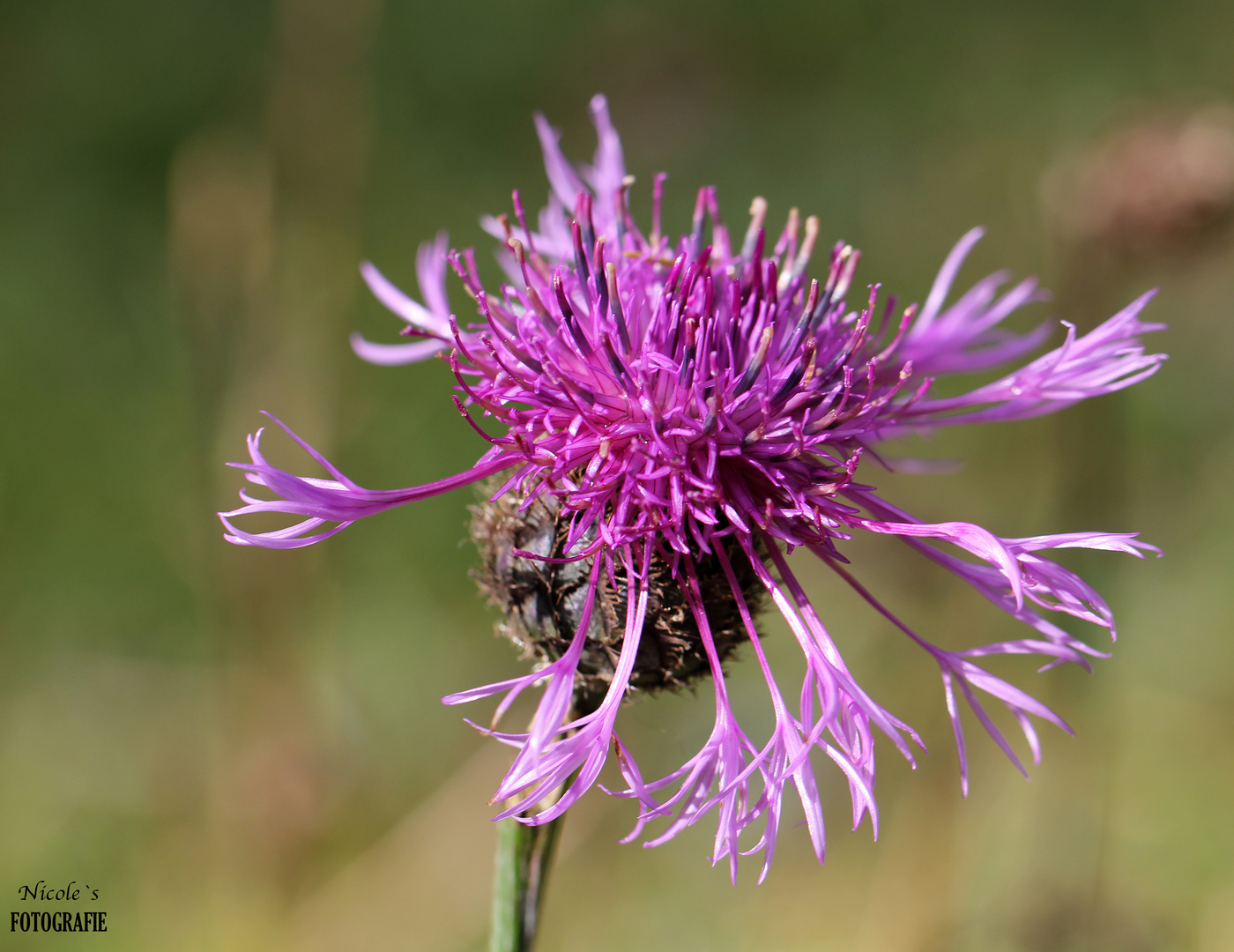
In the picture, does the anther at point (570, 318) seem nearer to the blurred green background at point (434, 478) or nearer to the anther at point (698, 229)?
the anther at point (698, 229)

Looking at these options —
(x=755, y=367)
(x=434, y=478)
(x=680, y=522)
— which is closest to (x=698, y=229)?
(x=755, y=367)

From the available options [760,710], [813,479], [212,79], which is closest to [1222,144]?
[813,479]

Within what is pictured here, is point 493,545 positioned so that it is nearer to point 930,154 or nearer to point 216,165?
point 216,165

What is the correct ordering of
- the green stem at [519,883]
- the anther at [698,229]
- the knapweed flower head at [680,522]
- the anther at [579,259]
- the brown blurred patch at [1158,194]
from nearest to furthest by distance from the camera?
the knapweed flower head at [680,522] → the green stem at [519,883] → the anther at [579,259] → the anther at [698,229] → the brown blurred patch at [1158,194]

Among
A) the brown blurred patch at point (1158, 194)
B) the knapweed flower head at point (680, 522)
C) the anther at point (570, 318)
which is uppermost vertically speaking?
the brown blurred patch at point (1158, 194)

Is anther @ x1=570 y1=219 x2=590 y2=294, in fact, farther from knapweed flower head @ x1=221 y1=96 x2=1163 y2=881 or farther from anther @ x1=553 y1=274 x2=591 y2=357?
anther @ x1=553 y1=274 x2=591 y2=357

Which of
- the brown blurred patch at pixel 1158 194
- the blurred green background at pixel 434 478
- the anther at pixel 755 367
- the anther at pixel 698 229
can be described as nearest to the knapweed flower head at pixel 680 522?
the anther at pixel 755 367
